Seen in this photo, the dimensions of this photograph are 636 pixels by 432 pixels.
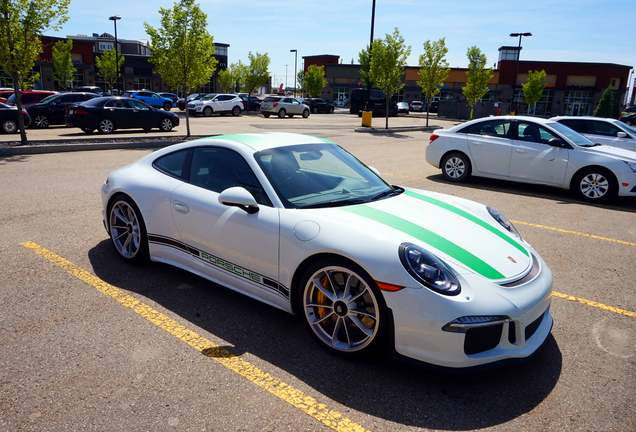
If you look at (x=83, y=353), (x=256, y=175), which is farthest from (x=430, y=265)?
(x=83, y=353)

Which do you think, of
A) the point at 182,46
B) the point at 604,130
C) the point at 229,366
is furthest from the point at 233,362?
the point at 182,46

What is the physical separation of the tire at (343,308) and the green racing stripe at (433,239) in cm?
46

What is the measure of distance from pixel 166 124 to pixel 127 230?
16091 mm

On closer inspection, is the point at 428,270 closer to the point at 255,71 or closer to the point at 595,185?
the point at 595,185

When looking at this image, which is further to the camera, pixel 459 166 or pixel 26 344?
pixel 459 166

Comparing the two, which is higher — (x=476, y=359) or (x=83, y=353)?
(x=476, y=359)

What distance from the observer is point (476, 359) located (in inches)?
108

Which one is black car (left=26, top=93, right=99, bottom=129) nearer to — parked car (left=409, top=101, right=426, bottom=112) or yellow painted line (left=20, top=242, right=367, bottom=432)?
yellow painted line (left=20, top=242, right=367, bottom=432)

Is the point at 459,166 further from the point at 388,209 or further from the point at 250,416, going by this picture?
the point at 250,416

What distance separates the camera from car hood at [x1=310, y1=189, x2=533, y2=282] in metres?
3.01

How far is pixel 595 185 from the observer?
8562 mm

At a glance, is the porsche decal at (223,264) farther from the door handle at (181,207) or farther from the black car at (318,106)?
the black car at (318,106)

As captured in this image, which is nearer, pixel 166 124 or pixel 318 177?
pixel 318 177

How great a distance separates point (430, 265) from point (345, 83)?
228ft
